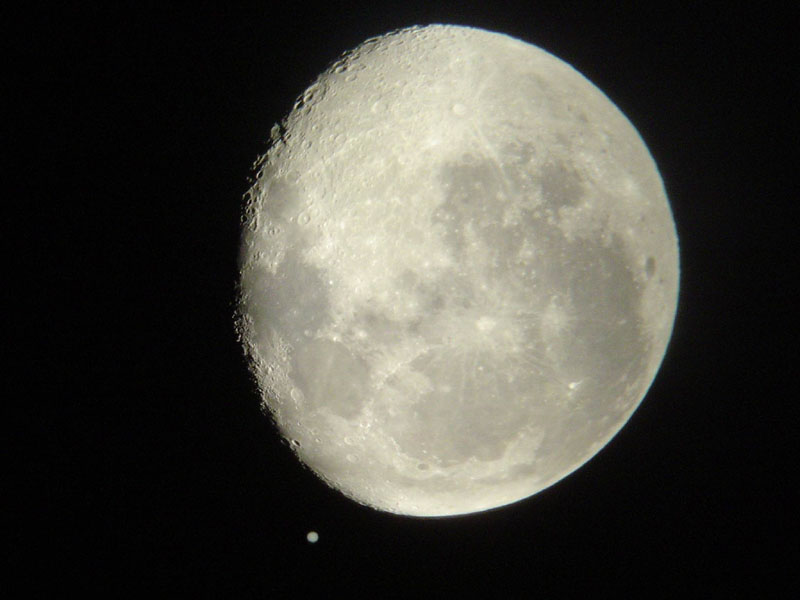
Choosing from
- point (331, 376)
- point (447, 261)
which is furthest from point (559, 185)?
point (331, 376)

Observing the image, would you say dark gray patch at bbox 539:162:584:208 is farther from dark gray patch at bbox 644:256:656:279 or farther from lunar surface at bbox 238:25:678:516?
dark gray patch at bbox 644:256:656:279

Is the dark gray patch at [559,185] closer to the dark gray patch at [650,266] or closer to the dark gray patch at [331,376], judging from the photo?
the dark gray patch at [650,266]

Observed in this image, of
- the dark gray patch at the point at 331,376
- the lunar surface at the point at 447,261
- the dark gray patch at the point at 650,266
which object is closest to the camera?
the lunar surface at the point at 447,261

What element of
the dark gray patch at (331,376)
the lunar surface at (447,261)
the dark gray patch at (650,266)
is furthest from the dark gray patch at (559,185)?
the dark gray patch at (331,376)

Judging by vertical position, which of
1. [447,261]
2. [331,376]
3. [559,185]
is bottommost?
[331,376]

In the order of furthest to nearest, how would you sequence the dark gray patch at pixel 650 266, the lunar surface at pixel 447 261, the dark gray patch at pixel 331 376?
the dark gray patch at pixel 650 266, the dark gray patch at pixel 331 376, the lunar surface at pixel 447 261

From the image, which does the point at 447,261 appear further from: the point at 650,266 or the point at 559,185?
the point at 650,266

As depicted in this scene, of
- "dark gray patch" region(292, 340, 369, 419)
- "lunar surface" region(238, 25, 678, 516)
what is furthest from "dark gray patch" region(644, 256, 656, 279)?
"dark gray patch" region(292, 340, 369, 419)

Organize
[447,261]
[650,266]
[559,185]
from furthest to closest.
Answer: [650,266] < [559,185] < [447,261]
